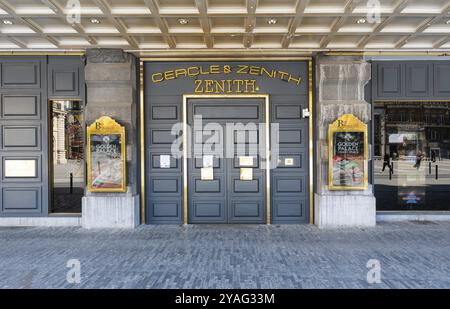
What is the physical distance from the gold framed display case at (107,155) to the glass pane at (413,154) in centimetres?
673

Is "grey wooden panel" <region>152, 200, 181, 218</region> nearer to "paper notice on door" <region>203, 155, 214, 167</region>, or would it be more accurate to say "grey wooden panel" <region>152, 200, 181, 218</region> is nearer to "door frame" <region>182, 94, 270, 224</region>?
"door frame" <region>182, 94, 270, 224</region>

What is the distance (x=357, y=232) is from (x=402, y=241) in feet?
3.36

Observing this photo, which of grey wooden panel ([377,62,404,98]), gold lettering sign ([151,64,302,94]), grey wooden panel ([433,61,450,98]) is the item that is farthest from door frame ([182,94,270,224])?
grey wooden panel ([433,61,450,98])

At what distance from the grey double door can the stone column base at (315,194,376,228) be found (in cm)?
164

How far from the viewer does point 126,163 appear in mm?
8875

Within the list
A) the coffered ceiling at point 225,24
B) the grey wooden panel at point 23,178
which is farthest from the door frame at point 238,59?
the grey wooden panel at point 23,178

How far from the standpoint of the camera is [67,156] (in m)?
9.23

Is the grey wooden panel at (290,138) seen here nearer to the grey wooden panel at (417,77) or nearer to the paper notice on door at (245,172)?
the paper notice on door at (245,172)

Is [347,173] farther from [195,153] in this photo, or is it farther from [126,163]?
[126,163]

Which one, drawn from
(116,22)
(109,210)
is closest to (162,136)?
(109,210)

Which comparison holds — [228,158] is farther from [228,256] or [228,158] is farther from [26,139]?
[26,139]

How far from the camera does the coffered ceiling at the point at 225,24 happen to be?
266 inches
